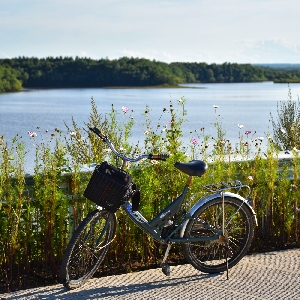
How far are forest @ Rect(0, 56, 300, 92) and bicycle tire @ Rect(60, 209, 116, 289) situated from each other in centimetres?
7687

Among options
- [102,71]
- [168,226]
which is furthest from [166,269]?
[102,71]

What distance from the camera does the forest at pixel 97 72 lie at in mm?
82625

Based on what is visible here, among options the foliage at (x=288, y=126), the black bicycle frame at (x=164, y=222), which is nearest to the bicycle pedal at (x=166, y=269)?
the black bicycle frame at (x=164, y=222)

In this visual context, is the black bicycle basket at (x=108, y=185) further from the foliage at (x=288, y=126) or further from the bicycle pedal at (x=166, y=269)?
the foliage at (x=288, y=126)

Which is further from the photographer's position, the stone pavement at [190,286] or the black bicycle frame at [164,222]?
the black bicycle frame at [164,222]

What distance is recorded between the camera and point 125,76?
8419 centimetres

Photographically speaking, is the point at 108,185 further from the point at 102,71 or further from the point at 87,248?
the point at 102,71

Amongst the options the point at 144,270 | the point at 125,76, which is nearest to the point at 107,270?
the point at 144,270

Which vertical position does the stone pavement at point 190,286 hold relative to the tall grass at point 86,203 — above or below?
below

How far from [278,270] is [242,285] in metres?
0.56

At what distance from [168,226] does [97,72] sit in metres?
79.6

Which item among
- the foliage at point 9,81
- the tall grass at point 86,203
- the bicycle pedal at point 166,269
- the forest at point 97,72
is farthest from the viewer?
the forest at point 97,72

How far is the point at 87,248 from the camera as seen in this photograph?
17.0 ft

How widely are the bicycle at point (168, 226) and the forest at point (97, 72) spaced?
251 feet
